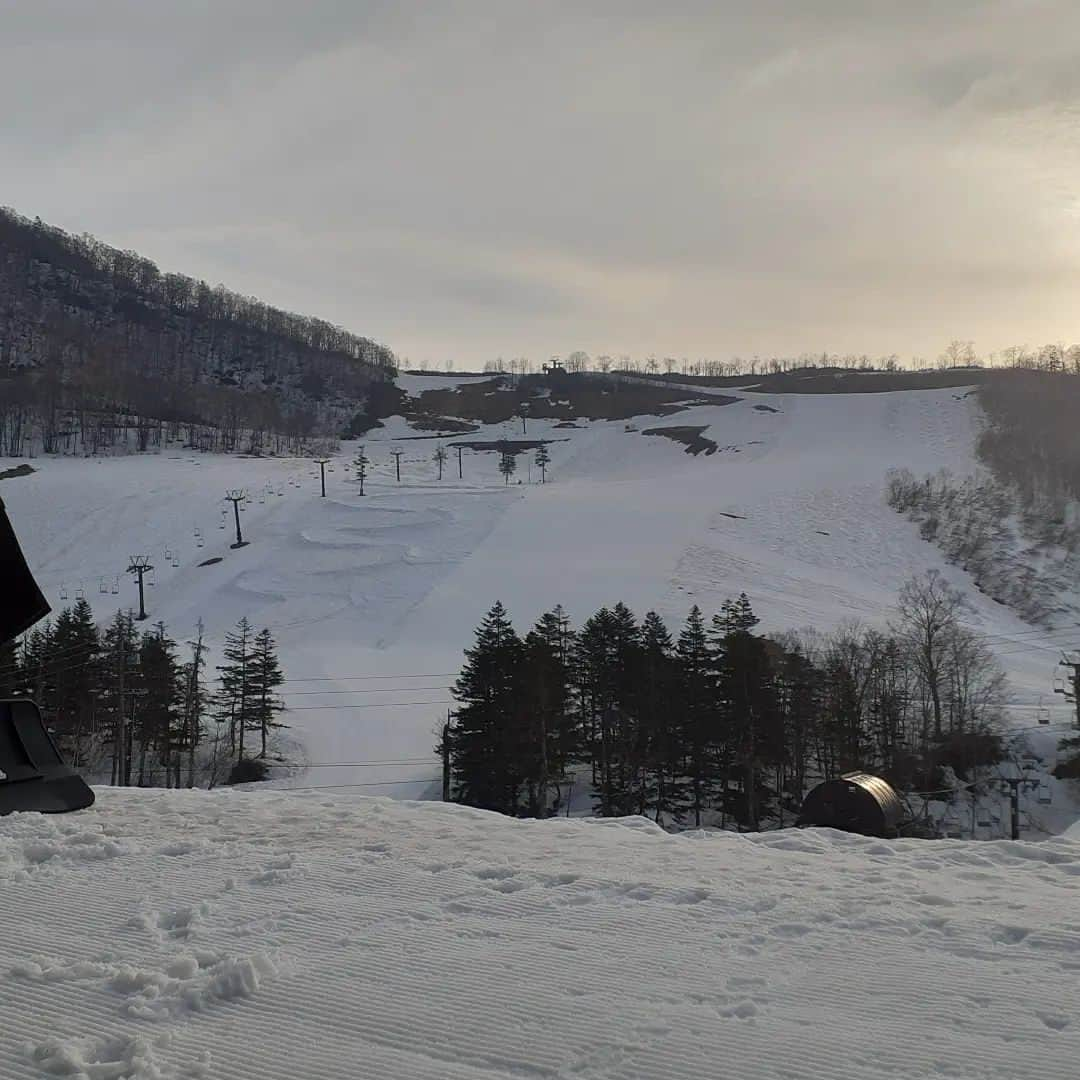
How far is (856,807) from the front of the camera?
13.3 meters

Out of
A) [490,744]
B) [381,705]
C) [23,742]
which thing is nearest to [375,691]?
[381,705]

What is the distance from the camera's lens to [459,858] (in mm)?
7574

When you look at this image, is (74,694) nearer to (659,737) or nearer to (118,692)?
(118,692)

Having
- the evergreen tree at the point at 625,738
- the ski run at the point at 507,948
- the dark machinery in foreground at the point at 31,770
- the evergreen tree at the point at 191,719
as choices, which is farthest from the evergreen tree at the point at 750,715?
the dark machinery in foreground at the point at 31,770

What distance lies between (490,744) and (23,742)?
713 inches

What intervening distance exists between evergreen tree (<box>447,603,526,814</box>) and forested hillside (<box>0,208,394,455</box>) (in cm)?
8513

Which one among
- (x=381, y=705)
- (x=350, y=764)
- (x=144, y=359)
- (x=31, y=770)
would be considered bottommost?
(x=350, y=764)

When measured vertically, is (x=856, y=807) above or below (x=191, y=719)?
above

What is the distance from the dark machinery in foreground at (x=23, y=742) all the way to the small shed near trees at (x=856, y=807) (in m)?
10.3

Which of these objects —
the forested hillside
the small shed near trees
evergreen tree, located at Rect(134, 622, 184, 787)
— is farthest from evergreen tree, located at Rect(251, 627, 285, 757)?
the forested hillside

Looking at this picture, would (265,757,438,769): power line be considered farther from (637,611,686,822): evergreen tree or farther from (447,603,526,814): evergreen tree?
(637,611,686,822): evergreen tree

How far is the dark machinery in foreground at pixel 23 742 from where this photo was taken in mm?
9406

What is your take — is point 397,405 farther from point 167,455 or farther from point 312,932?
point 312,932

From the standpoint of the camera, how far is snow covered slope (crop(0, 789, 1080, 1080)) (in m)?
4.09
